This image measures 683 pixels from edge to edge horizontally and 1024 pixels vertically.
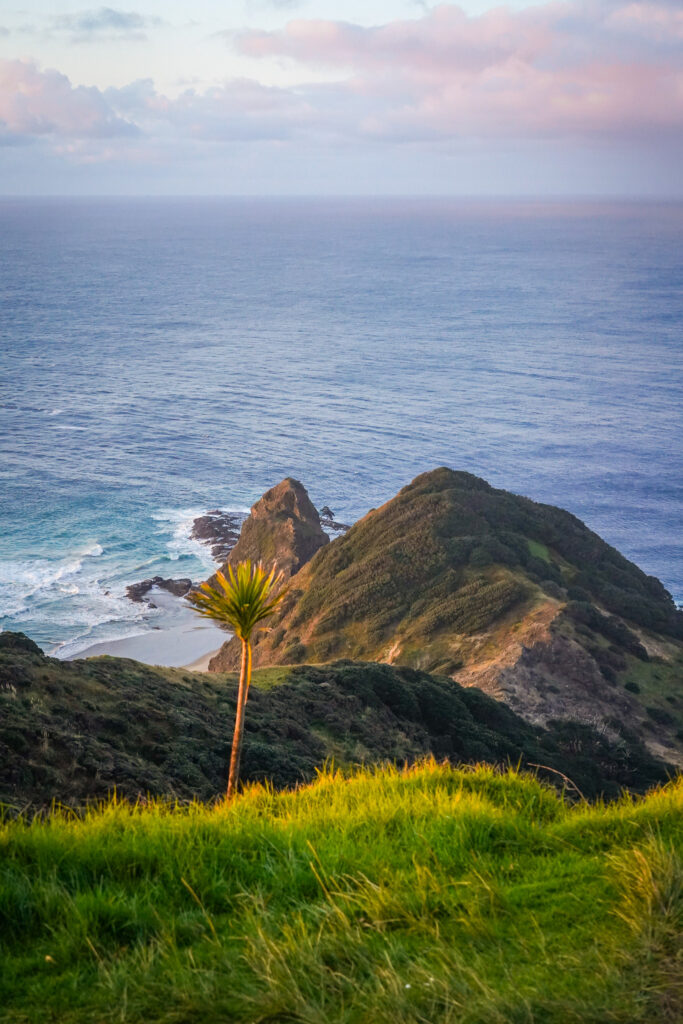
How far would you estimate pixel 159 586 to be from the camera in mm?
64875

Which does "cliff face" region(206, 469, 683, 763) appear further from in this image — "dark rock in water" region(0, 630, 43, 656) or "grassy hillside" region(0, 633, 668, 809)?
"dark rock in water" region(0, 630, 43, 656)

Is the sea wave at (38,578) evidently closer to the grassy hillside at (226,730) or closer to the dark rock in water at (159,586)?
the dark rock in water at (159,586)

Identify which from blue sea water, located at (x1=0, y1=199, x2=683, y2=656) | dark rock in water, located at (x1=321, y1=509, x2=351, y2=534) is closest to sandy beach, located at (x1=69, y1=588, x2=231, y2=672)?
blue sea water, located at (x1=0, y1=199, x2=683, y2=656)

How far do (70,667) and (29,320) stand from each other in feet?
530

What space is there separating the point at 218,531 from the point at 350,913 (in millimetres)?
69085

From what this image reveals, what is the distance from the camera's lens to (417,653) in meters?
42.5

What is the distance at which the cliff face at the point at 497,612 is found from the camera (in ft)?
123

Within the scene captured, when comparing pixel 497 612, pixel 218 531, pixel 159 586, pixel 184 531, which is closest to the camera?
pixel 497 612

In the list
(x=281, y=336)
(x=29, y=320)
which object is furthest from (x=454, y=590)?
(x=29, y=320)

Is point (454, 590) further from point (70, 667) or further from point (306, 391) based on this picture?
point (306, 391)

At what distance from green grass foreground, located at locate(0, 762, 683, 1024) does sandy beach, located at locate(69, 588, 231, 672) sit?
43031 mm

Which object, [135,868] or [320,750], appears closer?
[135,868]

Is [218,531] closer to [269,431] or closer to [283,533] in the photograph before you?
[283,533]

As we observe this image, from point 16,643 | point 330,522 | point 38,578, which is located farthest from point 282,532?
point 16,643
